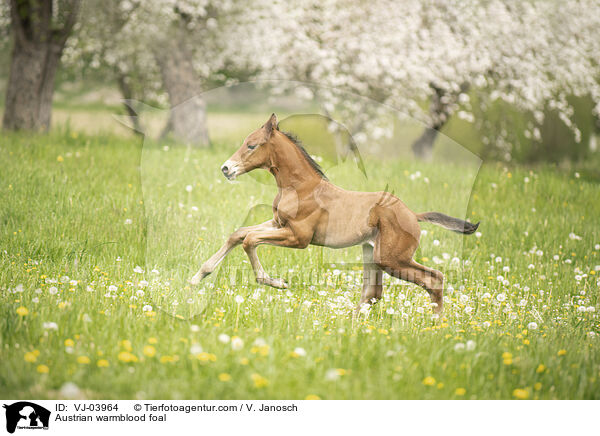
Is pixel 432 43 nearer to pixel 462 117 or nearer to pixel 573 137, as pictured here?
pixel 462 117

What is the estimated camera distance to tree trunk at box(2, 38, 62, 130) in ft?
36.7

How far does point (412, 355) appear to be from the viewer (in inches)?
161

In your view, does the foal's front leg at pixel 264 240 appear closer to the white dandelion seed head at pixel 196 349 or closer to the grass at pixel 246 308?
the grass at pixel 246 308

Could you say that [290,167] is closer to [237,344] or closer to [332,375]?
[237,344]

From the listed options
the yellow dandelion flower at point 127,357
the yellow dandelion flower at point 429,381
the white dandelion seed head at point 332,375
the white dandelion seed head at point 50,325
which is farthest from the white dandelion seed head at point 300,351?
the white dandelion seed head at point 50,325

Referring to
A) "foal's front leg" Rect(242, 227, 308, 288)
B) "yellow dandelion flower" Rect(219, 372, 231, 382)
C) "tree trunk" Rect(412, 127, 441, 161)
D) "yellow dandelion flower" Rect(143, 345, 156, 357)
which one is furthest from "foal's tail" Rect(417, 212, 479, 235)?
"yellow dandelion flower" Rect(143, 345, 156, 357)

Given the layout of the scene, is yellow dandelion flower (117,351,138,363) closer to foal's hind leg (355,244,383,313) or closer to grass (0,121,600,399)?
grass (0,121,600,399)

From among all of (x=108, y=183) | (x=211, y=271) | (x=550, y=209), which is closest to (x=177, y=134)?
(x=211, y=271)

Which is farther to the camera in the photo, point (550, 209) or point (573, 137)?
point (573, 137)

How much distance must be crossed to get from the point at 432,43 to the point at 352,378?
10885mm

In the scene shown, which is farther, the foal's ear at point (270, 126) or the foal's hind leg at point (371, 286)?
the foal's hind leg at point (371, 286)
